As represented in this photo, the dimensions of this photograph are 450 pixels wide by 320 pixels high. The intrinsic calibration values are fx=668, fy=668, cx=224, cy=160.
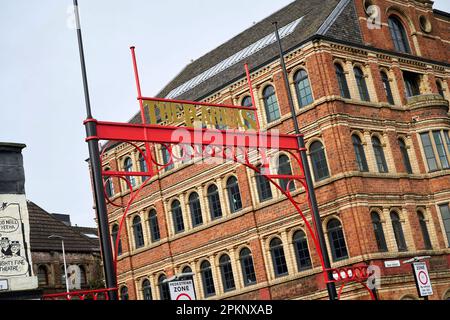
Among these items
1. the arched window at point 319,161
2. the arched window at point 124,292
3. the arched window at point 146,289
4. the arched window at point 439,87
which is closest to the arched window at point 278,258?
the arched window at point 319,161

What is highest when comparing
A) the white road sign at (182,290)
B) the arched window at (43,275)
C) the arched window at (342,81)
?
the arched window at (342,81)

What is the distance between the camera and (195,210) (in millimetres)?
34844

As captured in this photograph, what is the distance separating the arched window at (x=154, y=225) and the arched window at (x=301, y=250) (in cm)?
973

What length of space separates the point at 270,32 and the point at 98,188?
1024 inches

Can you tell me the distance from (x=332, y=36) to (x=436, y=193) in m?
8.57

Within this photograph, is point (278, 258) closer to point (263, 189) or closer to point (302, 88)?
point (263, 189)

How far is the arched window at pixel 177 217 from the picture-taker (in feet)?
117

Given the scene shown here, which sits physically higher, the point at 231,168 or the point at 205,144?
the point at 231,168

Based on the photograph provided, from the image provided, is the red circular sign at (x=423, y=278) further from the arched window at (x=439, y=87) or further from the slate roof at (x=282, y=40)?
the arched window at (x=439, y=87)

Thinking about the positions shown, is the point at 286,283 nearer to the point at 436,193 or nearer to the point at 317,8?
the point at 436,193

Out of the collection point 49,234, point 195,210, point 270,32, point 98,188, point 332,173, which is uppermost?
point 270,32

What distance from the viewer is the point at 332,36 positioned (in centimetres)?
2998

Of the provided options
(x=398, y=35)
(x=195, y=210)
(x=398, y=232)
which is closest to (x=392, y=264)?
(x=398, y=232)
